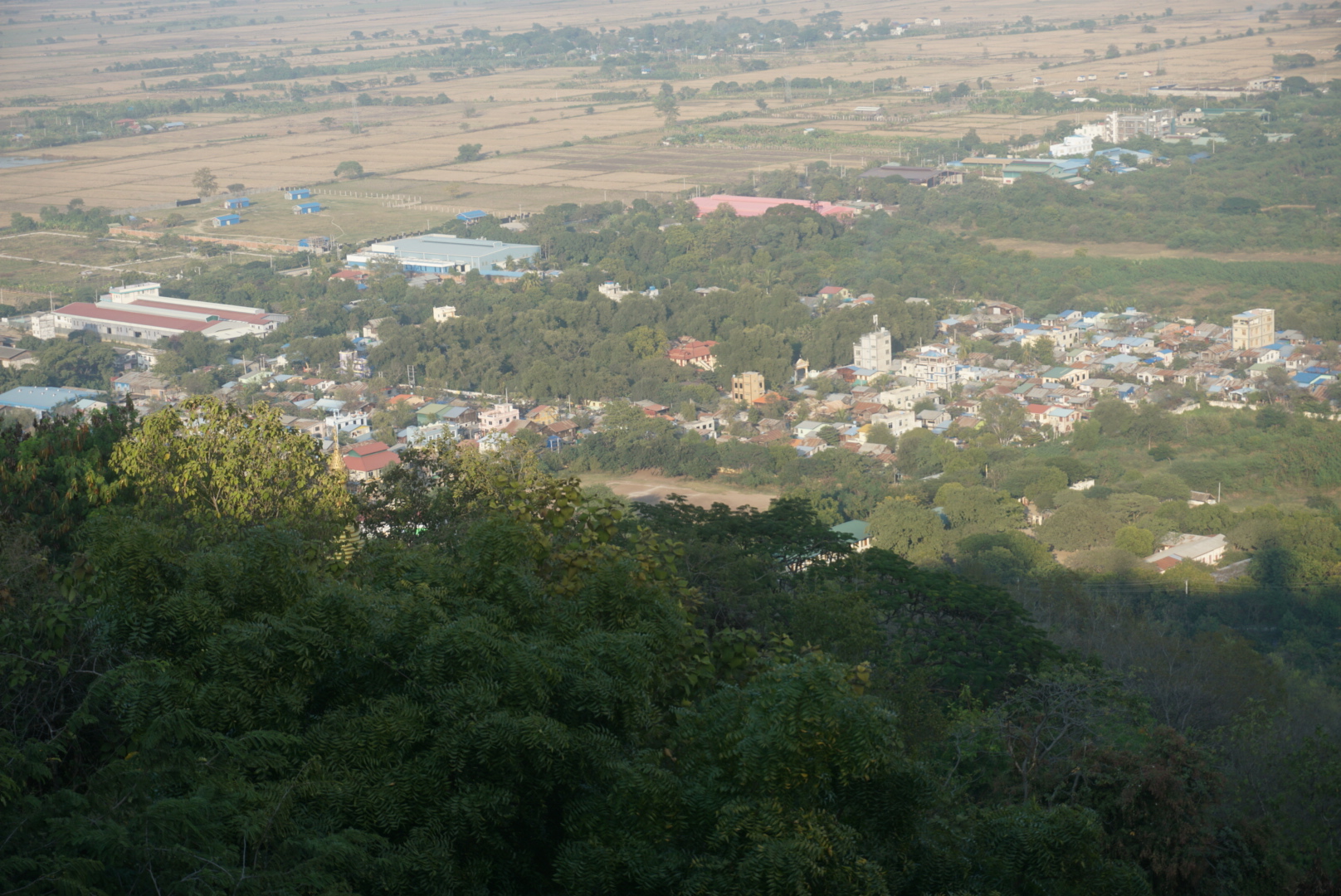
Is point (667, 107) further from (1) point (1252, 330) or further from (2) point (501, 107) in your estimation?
(1) point (1252, 330)

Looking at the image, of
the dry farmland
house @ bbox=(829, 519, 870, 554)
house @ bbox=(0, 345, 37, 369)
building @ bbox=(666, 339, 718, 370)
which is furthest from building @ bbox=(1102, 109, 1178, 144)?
house @ bbox=(0, 345, 37, 369)

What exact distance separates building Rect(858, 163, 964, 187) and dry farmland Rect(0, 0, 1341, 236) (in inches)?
88.9

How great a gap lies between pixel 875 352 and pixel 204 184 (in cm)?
1990

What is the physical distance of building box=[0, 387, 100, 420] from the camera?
1579 cm

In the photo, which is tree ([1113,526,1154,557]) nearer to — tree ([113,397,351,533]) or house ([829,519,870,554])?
house ([829,519,870,554])

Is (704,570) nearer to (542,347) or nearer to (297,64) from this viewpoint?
(542,347)

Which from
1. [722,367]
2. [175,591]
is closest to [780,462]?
[722,367]

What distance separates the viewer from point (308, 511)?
5750mm

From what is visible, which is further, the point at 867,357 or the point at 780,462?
the point at 867,357

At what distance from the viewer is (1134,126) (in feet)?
112

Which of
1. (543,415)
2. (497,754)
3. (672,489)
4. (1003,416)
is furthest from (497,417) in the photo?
(497,754)

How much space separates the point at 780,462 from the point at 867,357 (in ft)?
14.9

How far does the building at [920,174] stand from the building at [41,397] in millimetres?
19341

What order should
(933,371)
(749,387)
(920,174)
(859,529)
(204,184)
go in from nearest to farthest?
(859,529) < (749,387) < (933,371) < (920,174) < (204,184)
